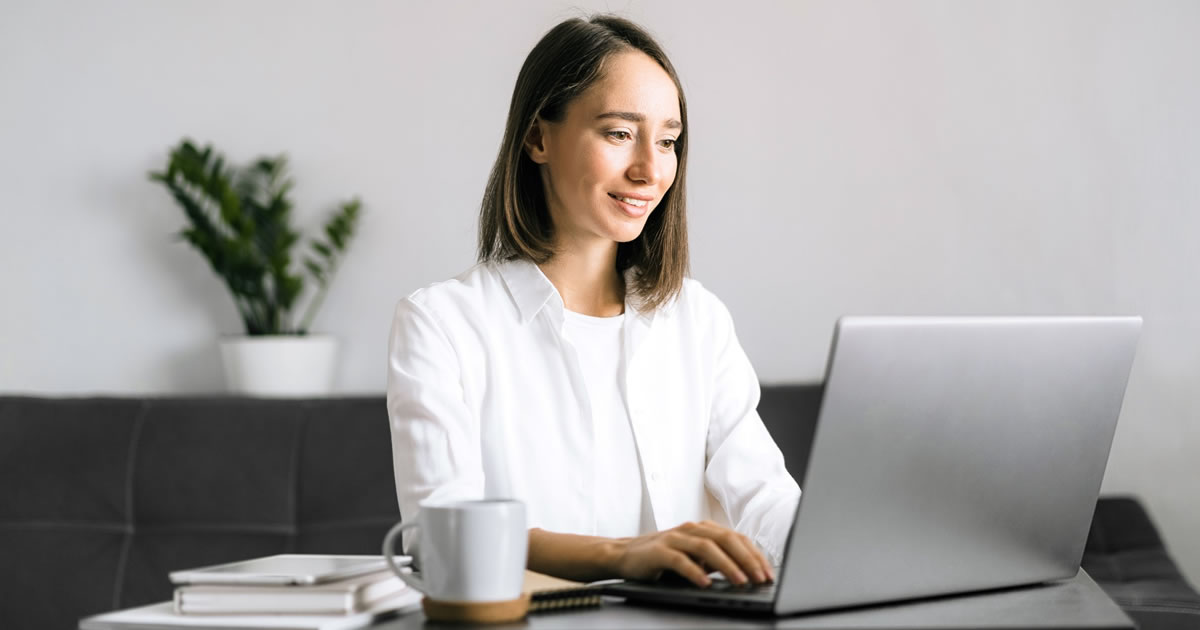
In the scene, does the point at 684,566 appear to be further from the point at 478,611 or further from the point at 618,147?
the point at 618,147

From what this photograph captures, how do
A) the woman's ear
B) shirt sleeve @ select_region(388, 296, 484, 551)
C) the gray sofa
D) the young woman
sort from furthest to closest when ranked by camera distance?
1. the gray sofa
2. the woman's ear
3. the young woman
4. shirt sleeve @ select_region(388, 296, 484, 551)

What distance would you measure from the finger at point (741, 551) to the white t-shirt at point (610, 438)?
0.55 meters

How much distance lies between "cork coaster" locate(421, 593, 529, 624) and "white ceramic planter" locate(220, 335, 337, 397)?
1.79 meters

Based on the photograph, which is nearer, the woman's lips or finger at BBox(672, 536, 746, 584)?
finger at BBox(672, 536, 746, 584)

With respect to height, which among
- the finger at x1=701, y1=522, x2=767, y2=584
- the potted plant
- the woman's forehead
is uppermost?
the woman's forehead

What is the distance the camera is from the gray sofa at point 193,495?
2154 millimetres

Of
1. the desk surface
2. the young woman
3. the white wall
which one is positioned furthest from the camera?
the white wall

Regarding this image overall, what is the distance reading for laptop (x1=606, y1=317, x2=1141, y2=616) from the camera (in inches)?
30.7

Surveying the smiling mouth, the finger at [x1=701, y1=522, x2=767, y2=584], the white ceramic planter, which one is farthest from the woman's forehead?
the white ceramic planter

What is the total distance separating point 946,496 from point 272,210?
2066 mm

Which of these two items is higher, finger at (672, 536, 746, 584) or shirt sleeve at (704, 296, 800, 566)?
finger at (672, 536, 746, 584)

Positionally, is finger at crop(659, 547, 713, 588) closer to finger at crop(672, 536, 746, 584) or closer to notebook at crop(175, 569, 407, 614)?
finger at crop(672, 536, 746, 584)

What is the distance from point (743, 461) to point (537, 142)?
52 cm

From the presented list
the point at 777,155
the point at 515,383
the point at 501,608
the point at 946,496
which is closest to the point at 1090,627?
the point at 946,496
